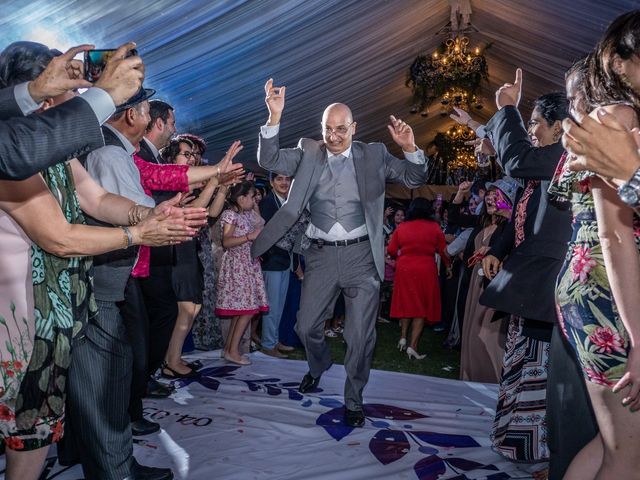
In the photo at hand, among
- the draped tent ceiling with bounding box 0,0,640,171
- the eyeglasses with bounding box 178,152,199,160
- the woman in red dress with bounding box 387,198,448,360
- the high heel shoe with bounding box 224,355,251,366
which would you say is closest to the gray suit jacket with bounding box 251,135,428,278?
the eyeglasses with bounding box 178,152,199,160

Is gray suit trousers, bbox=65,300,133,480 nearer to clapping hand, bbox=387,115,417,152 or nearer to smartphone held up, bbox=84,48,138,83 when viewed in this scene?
smartphone held up, bbox=84,48,138,83

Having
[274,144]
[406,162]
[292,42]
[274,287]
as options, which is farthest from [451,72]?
[274,144]

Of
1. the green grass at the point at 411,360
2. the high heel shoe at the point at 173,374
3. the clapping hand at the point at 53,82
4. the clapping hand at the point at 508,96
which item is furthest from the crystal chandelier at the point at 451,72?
the clapping hand at the point at 53,82

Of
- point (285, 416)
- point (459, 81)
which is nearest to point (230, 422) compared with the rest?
point (285, 416)

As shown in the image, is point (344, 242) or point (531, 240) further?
point (344, 242)

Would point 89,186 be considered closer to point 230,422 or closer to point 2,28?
point 230,422

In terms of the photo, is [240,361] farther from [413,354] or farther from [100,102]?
[100,102]

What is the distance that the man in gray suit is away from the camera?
3.24m

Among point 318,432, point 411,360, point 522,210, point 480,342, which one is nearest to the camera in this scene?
point 522,210

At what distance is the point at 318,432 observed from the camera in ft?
9.57

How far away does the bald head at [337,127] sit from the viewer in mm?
3338

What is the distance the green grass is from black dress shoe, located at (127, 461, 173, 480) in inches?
108

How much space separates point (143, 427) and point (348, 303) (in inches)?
50.9

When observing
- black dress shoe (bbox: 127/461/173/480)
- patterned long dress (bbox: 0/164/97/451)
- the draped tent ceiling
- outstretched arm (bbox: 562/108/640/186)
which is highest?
the draped tent ceiling
